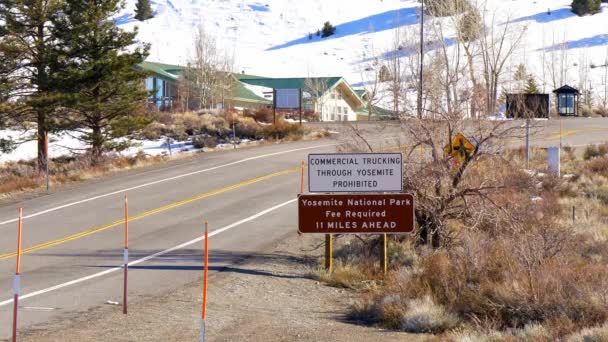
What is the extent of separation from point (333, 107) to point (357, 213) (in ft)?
195

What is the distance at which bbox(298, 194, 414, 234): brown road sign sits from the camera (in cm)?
1522

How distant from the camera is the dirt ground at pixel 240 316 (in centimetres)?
1124

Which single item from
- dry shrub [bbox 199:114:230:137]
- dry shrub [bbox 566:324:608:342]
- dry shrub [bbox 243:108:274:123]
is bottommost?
dry shrub [bbox 566:324:608:342]

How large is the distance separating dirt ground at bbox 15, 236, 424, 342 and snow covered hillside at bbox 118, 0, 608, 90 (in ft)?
267

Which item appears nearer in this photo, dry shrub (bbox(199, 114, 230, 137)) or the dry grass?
the dry grass

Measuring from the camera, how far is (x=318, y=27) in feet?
494

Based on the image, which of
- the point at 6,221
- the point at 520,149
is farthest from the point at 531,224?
the point at 520,149

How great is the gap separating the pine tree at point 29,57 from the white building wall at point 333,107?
117 ft

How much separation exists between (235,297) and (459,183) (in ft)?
18.4

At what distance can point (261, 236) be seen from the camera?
20.2 meters

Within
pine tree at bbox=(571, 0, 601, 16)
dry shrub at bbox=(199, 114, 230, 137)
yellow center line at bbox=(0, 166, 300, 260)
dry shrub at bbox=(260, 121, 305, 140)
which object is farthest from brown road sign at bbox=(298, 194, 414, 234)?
pine tree at bbox=(571, 0, 601, 16)

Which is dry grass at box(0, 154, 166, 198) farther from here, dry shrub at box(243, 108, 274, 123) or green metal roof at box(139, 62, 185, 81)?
green metal roof at box(139, 62, 185, 81)

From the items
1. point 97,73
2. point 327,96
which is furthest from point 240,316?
point 327,96

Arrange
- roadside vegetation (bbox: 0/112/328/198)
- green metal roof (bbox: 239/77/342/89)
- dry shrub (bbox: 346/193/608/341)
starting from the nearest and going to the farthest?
dry shrub (bbox: 346/193/608/341)
roadside vegetation (bbox: 0/112/328/198)
green metal roof (bbox: 239/77/342/89)
